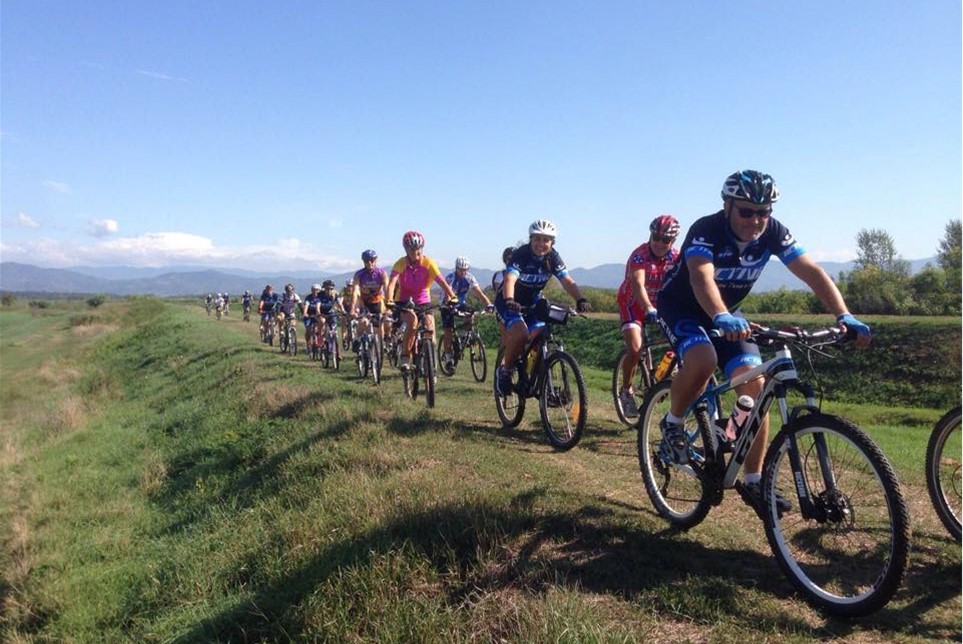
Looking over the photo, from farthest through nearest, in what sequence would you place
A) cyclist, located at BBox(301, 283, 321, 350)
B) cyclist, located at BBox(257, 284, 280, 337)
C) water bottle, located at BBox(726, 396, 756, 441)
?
cyclist, located at BBox(257, 284, 280, 337)
cyclist, located at BBox(301, 283, 321, 350)
water bottle, located at BBox(726, 396, 756, 441)

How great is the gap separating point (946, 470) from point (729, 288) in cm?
197

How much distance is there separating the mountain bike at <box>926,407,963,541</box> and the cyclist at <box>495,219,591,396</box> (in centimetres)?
392

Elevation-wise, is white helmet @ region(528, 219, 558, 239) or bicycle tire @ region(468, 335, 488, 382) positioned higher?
white helmet @ region(528, 219, 558, 239)

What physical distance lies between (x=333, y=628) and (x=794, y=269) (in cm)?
398

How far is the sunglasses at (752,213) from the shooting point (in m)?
4.22

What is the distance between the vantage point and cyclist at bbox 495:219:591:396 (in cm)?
780

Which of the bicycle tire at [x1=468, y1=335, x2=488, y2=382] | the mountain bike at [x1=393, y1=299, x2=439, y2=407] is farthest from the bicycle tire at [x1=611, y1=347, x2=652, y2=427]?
the bicycle tire at [x1=468, y1=335, x2=488, y2=382]

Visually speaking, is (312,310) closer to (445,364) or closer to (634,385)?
(445,364)

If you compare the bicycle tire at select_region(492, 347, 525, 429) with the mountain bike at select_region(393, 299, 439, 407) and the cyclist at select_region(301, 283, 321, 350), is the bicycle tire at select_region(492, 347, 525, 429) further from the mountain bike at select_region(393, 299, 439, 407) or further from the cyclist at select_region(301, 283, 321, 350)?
the cyclist at select_region(301, 283, 321, 350)

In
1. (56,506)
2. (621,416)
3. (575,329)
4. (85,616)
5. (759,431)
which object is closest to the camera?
(759,431)

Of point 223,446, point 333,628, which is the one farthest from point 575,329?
point 333,628

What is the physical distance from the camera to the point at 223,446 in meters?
10.4

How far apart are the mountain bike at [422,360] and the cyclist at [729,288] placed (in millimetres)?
5587

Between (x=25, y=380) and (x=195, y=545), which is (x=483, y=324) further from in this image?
(x=195, y=545)
